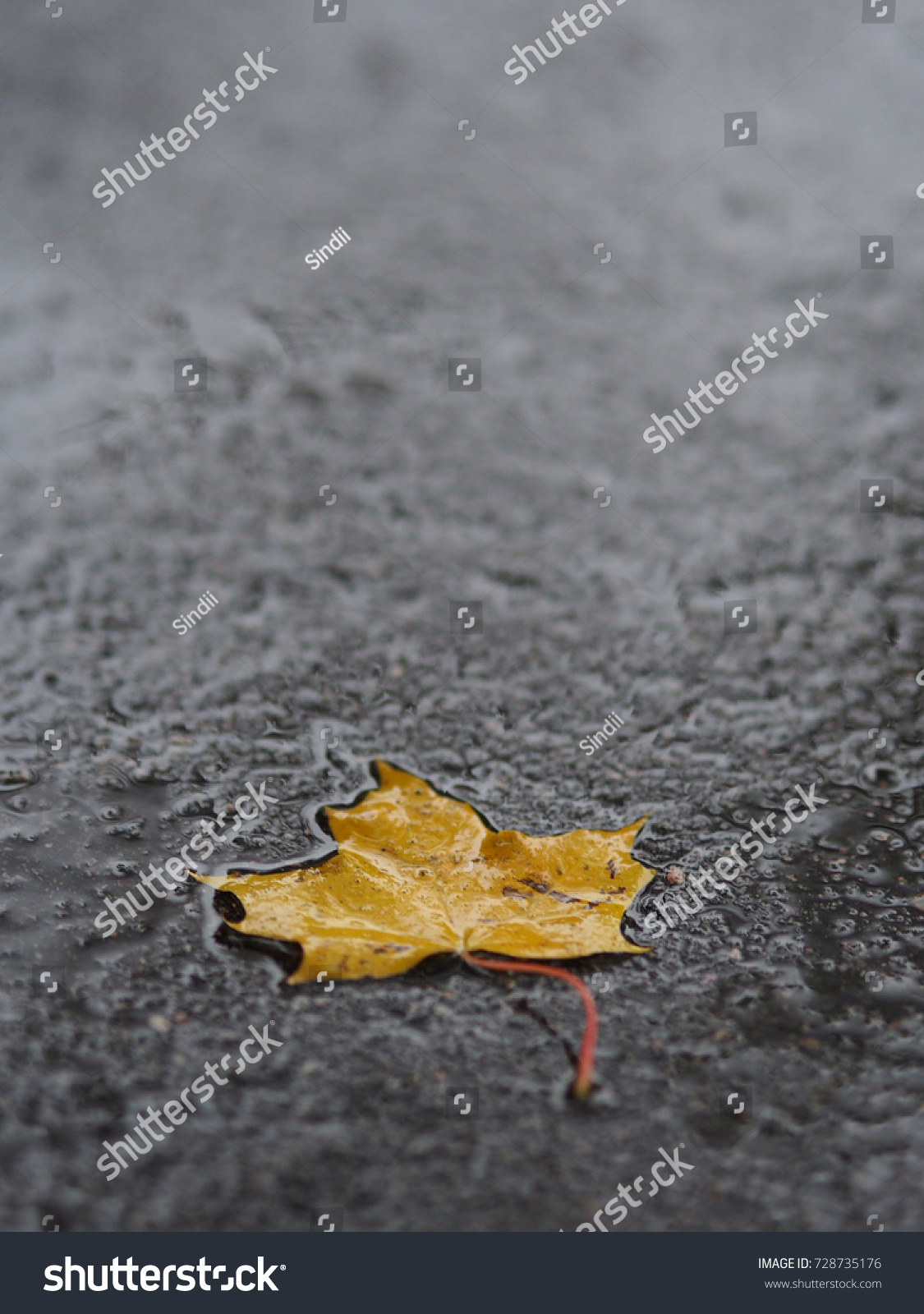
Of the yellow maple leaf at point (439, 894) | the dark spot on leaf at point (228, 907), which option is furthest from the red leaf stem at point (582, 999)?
the dark spot on leaf at point (228, 907)

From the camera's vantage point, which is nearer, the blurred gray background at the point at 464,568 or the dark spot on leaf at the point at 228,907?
the blurred gray background at the point at 464,568

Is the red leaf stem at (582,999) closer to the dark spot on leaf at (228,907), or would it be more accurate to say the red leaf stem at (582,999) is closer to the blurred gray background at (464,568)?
the blurred gray background at (464,568)

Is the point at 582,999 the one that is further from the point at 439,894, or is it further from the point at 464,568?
the point at 464,568

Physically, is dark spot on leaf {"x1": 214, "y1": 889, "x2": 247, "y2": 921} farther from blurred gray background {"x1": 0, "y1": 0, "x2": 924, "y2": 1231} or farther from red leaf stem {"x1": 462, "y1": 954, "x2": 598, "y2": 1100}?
red leaf stem {"x1": 462, "y1": 954, "x2": 598, "y2": 1100}

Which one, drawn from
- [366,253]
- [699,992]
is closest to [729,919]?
[699,992]

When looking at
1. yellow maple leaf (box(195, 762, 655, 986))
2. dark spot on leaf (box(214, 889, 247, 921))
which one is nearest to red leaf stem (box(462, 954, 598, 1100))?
yellow maple leaf (box(195, 762, 655, 986))

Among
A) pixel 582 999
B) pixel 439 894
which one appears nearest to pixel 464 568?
pixel 439 894
